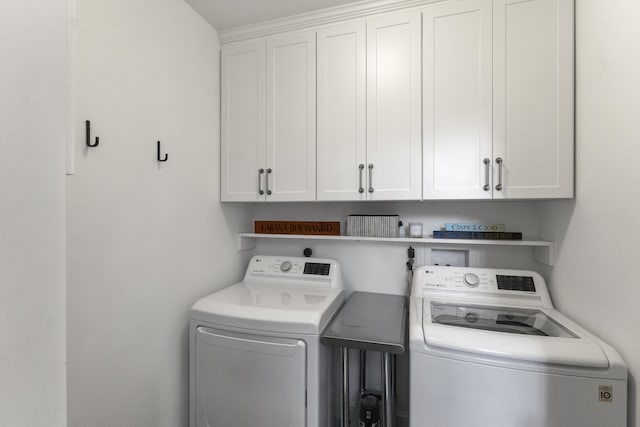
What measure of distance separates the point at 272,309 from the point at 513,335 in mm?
987

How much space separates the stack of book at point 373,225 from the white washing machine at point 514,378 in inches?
24.5

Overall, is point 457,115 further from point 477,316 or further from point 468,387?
point 468,387

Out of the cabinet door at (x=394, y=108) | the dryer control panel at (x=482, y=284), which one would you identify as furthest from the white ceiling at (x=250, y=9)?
the dryer control panel at (x=482, y=284)

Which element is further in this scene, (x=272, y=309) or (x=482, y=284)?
(x=482, y=284)

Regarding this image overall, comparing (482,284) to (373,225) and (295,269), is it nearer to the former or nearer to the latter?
(373,225)

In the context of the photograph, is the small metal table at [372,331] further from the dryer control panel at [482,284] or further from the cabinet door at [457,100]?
the cabinet door at [457,100]

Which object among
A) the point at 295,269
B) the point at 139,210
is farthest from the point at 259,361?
the point at 139,210

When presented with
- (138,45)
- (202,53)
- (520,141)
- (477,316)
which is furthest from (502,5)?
(138,45)

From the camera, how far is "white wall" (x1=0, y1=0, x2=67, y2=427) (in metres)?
0.37

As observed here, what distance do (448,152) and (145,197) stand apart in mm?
1494

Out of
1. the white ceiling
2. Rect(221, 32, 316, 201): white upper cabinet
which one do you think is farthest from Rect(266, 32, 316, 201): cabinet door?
the white ceiling

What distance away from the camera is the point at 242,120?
1.83m

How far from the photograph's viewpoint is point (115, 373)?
1.20m

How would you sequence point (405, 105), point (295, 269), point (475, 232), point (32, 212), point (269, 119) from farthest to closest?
point (295, 269) < point (269, 119) < point (475, 232) < point (405, 105) < point (32, 212)
